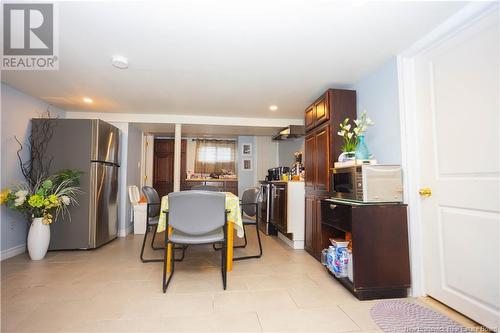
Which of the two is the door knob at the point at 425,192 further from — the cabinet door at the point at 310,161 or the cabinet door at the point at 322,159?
the cabinet door at the point at 310,161

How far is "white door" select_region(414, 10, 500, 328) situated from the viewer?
1540 mm

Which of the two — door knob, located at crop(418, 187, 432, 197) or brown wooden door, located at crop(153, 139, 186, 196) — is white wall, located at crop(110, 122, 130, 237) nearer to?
brown wooden door, located at crop(153, 139, 186, 196)

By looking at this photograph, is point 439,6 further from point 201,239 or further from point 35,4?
point 35,4

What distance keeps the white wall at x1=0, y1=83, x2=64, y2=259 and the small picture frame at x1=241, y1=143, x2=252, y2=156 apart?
450 cm

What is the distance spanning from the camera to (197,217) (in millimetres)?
2154

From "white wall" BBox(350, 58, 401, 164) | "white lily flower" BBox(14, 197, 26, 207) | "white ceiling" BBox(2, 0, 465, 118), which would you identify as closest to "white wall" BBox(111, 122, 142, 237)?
"white ceiling" BBox(2, 0, 465, 118)

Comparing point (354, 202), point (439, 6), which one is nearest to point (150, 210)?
point (354, 202)

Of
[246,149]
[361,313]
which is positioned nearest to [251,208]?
[361,313]

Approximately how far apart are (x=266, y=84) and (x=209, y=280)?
7.85ft

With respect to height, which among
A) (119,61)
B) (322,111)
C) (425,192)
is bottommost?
(425,192)

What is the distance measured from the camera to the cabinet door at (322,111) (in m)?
2.88

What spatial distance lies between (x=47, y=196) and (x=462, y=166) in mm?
4447

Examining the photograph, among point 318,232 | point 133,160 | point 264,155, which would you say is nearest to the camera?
point 318,232

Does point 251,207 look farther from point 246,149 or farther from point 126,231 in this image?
point 246,149
